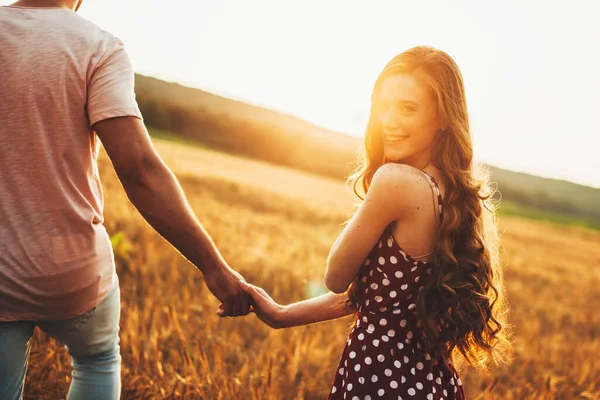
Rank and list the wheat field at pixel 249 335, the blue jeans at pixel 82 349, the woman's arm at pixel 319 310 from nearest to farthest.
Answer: the blue jeans at pixel 82 349 < the woman's arm at pixel 319 310 < the wheat field at pixel 249 335

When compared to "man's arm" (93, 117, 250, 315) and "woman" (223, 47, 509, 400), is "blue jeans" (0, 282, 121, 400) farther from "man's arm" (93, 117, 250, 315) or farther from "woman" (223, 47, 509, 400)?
"woman" (223, 47, 509, 400)

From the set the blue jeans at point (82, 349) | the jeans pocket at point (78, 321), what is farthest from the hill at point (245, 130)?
the jeans pocket at point (78, 321)

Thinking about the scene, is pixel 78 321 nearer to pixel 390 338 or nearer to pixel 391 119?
pixel 390 338

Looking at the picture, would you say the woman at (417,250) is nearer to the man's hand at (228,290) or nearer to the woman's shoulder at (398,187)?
the woman's shoulder at (398,187)

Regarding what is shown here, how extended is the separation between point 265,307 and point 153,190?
0.78 m

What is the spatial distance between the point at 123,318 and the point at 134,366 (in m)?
0.83

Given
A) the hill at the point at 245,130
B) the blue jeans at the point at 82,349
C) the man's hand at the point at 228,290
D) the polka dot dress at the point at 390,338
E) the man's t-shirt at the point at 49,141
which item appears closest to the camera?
the man's t-shirt at the point at 49,141

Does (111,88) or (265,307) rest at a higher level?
(111,88)

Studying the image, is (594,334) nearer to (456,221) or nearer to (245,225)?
(245,225)

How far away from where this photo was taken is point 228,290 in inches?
90.8

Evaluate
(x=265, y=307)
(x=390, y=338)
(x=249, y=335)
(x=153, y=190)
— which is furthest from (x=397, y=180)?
(x=249, y=335)

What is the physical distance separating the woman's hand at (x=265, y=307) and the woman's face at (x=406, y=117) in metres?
0.85

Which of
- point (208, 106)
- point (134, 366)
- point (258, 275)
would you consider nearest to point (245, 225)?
point (258, 275)

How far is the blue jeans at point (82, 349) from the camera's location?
1651 millimetres
